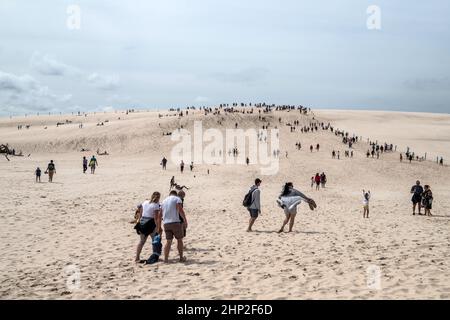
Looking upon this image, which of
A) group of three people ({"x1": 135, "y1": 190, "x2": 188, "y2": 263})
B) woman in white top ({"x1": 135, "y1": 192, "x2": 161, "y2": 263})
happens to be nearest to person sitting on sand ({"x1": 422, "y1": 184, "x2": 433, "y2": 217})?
group of three people ({"x1": 135, "y1": 190, "x2": 188, "y2": 263})

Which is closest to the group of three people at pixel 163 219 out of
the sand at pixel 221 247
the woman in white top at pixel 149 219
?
the woman in white top at pixel 149 219

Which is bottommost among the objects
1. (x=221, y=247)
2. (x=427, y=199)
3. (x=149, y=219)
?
(x=221, y=247)

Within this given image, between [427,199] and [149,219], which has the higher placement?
[149,219]

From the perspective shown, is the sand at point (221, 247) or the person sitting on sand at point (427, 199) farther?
the person sitting on sand at point (427, 199)

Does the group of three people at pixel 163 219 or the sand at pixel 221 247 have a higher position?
the group of three people at pixel 163 219

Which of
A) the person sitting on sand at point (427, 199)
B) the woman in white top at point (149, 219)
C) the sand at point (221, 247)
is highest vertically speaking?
the woman in white top at point (149, 219)

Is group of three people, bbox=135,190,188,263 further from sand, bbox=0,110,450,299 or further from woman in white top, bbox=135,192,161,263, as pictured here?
sand, bbox=0,110,450,299

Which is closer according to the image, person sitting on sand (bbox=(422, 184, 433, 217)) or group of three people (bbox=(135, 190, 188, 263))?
group of three people (bbox=(135, 190, 188, 263))

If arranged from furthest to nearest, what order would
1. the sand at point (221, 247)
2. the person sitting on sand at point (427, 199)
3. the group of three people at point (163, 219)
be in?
the person sitting on sand at point (427, 199) → the group of three people at point (163, 219) → the sand at point (221, 247)

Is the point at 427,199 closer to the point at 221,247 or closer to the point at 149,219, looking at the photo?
the point at 221,247

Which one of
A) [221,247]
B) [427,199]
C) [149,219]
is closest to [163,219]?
[149,219]

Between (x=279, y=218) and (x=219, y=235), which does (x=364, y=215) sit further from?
(x=219, y=235)

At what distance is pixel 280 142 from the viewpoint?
58688 millimetres

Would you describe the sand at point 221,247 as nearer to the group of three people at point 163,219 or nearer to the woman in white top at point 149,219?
the group of three people at point 163,219
